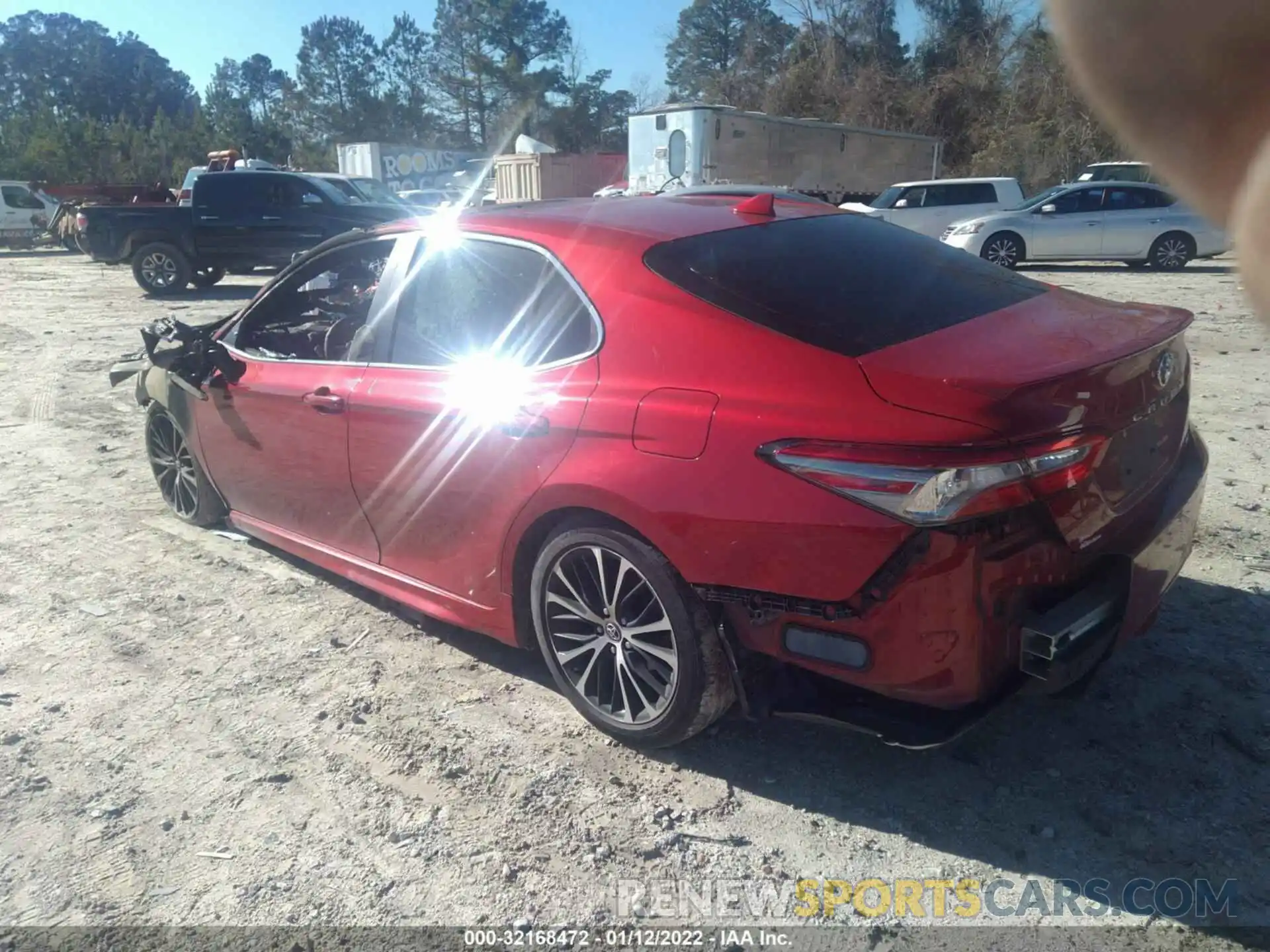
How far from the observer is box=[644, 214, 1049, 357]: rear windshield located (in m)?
2.69

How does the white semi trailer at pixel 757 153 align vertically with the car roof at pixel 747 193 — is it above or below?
above

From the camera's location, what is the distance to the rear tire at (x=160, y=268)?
49.9ft

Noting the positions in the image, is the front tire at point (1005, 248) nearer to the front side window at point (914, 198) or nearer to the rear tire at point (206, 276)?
the front side window at point (914, 198)

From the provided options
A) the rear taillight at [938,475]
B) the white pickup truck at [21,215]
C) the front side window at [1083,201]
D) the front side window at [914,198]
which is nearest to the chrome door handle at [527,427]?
the rear taillight at [938,475]

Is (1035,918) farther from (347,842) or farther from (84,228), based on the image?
(84,228)

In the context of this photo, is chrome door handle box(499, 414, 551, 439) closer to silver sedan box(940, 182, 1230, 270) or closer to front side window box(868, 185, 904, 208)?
silver sedan box(940, 182, 1230, 270)

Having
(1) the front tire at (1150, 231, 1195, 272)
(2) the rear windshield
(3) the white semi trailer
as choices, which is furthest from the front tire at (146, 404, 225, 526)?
(3) the white semi trailer

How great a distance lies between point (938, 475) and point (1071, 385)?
46 centimetres

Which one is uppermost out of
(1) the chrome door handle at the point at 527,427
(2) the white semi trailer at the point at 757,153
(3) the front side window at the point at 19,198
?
(2) the white semi trailer at the point at 757,153

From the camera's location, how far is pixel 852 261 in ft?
10.4

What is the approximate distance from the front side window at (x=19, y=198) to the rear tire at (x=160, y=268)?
16.5 metres

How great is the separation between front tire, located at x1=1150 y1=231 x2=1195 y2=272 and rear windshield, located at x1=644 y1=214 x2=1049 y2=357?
1411 centimetres

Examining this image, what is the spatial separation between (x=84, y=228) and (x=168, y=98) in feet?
243

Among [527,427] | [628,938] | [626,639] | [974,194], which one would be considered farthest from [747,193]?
[974,194]
